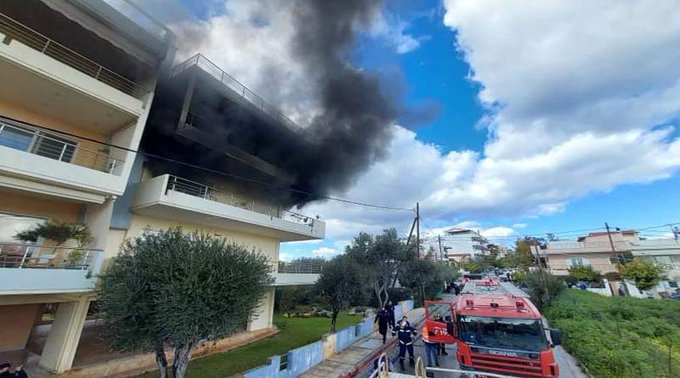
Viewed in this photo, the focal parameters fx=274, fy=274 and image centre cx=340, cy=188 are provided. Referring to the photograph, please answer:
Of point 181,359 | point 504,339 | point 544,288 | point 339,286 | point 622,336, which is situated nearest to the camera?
point 181,359

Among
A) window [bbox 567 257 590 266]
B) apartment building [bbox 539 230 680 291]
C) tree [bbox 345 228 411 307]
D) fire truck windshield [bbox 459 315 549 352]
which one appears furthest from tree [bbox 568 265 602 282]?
fire truck windshield [bbox 459 315 549 352]

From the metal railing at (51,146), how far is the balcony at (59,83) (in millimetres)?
945

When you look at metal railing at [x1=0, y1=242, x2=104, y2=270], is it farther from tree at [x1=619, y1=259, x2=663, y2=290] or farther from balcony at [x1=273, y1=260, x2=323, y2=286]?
tree at [x1=619, y1=259, x2=663, y2=290]

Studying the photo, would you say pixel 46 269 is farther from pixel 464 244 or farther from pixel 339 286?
pixel 464 244

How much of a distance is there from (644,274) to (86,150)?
3861 centimetres

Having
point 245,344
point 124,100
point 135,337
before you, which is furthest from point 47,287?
point 245,344

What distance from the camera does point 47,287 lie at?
750 cm

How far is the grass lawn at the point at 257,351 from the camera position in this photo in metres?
9.57

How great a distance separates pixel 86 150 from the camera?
897cm

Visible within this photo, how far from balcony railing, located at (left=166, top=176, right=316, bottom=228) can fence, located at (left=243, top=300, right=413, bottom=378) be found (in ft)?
23.1

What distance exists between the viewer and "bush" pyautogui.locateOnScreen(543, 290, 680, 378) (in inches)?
317

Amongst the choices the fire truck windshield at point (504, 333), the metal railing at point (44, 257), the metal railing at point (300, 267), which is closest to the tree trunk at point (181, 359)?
the metal railing at point (44, 257)

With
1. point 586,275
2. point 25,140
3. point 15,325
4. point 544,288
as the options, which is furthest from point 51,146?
point 586,275

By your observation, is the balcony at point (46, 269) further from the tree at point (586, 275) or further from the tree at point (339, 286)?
the tree at point (586, 275)
